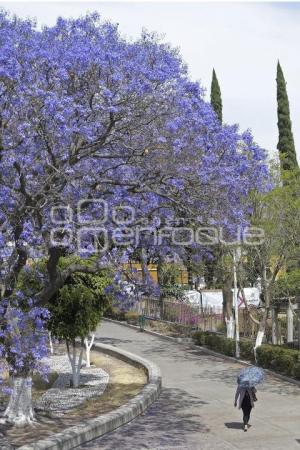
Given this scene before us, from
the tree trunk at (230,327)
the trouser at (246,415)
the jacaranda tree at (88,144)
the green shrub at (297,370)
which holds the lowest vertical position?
the trouser at (246,415)

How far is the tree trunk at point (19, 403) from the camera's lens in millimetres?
13773

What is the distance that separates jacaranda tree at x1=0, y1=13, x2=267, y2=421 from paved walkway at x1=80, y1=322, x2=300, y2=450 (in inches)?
139

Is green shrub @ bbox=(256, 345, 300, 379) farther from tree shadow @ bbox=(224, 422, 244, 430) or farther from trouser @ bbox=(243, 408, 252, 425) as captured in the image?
trouser @ bbox=(243, 408, 252, 425)

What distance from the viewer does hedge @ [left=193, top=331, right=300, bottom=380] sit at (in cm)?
1978

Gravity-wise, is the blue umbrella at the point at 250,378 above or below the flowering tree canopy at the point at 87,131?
below

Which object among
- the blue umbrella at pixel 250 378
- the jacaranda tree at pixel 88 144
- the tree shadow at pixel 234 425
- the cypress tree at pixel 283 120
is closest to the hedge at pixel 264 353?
the tree shadow at pixel 234 425

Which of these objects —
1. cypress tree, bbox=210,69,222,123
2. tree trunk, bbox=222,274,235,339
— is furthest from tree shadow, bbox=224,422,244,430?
cypress tree, bbox=210,69,222,123

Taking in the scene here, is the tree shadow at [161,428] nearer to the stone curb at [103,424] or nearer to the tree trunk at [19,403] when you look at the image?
the stone curb at [103,424]

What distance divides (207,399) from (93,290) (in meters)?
4.20

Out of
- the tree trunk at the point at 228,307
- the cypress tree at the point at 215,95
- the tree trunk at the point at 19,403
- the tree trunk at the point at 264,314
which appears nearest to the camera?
the tree trunk at the point at 19,403

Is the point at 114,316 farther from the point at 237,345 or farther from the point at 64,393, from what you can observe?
the point at 64,393

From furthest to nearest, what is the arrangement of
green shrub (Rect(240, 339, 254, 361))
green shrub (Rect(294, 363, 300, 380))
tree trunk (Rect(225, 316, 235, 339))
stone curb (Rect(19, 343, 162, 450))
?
tree trunk (Rect(225, 316, 235, 339)), green shrub (Rect(240, 339, 254, 361)), green shrub (Rect(294, 363, 300, 380)), stone curb (Rect(19, 343, 162, 450))

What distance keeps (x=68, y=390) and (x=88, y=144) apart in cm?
763

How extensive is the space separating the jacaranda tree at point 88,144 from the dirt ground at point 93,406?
7.70 ft
